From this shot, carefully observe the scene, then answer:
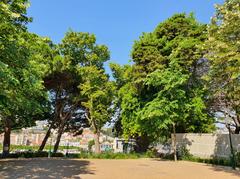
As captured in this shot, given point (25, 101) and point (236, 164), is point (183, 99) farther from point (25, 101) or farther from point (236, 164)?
point (25, 101)

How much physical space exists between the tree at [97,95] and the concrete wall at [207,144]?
25.9 ft

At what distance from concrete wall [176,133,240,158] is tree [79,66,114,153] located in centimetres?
790

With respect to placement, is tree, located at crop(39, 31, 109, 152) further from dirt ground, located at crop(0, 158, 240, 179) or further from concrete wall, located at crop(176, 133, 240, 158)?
dirt ground, located at crop(0, 158, 240, 179)

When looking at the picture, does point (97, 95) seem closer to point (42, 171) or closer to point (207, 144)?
point (207, 144)

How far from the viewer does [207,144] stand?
24.0 m

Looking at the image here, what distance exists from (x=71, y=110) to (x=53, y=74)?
200 inches

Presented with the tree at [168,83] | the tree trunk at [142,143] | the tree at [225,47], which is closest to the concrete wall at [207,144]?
the tree at [168,83]

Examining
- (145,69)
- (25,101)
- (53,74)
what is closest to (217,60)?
(25,101)

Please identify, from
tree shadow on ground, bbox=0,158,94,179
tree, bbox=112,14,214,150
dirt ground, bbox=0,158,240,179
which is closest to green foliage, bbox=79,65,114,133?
tree, bbox=112,14,214,150

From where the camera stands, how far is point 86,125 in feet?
116

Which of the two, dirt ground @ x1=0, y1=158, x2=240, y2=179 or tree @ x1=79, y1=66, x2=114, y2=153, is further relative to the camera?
tree @ x1=79, y1=66, x2=114, y2=153

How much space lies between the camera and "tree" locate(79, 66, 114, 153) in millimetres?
30531

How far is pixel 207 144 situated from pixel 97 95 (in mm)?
11091

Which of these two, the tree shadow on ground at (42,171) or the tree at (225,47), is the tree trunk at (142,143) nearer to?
the tree shadow on ground at (42,171)
